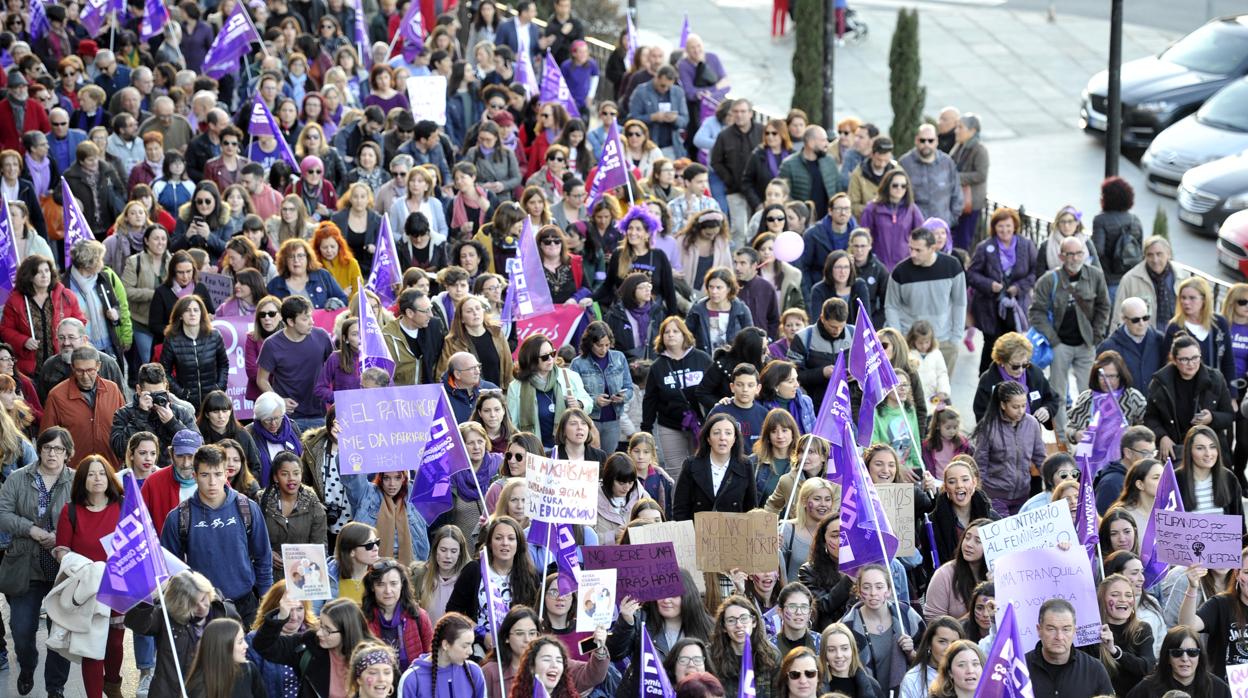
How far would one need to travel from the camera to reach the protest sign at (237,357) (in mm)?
15438

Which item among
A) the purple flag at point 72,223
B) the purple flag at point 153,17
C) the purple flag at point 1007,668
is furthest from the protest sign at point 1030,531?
the purple flag at point 153,17

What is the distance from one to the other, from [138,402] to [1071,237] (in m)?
7.28

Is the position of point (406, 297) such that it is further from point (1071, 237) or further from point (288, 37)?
point (288, 37)

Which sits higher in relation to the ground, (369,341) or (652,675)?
(369,341)

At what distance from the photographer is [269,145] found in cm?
1989

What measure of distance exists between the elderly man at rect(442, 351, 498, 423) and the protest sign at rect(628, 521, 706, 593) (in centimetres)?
241

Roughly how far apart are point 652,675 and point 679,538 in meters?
1.69

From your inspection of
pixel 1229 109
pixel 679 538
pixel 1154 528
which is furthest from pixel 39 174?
pixel 1229 109

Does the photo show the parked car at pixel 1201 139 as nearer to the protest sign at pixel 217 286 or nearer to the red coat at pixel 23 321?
the protest sign at pixel 217 286

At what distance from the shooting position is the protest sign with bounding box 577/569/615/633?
36.9ft

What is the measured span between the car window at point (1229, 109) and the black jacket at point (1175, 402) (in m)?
10.2

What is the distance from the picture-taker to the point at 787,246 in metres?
17.3

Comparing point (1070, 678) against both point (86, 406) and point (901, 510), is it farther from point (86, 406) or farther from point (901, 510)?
point (86, 406)

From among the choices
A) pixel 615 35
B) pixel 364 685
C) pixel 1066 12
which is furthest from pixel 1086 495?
pixel 1066 12
